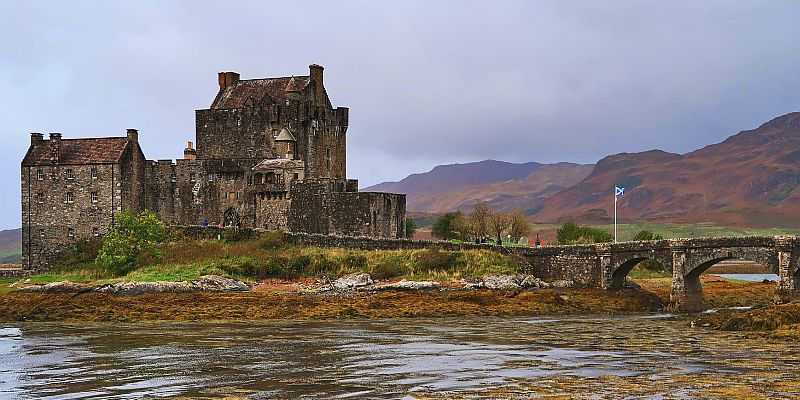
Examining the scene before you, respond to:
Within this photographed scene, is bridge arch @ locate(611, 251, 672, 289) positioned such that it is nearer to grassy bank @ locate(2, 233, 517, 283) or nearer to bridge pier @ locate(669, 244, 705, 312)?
bridge pier @ locate(669, 244, 705, 312)

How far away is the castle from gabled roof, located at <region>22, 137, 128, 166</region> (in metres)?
0.11

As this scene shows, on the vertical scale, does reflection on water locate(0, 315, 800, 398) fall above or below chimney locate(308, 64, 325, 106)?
below

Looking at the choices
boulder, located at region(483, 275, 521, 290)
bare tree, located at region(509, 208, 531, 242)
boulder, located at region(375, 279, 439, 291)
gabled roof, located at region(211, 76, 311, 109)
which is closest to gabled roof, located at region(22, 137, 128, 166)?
gabled roof, located at region(211, 76, 311, 109)

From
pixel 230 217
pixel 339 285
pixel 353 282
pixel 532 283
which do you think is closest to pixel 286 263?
pixel 339 285

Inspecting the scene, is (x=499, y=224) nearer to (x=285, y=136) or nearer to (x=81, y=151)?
(x=285, y=136)

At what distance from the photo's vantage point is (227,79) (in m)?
97.1

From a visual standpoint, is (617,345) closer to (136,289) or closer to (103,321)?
(103,321)

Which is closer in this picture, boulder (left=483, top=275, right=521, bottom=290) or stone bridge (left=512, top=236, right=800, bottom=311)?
stone bridge (left=512, top=236, right=800, bottom=311)

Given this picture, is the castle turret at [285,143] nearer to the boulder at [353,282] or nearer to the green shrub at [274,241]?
the green shrub at [274,241]

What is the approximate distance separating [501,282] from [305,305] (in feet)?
47.2

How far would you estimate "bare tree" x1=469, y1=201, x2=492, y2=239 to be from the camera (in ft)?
326

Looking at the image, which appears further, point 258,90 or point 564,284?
point 258,90

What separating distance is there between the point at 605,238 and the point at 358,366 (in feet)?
225

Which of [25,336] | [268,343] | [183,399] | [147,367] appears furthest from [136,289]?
[183,399]
